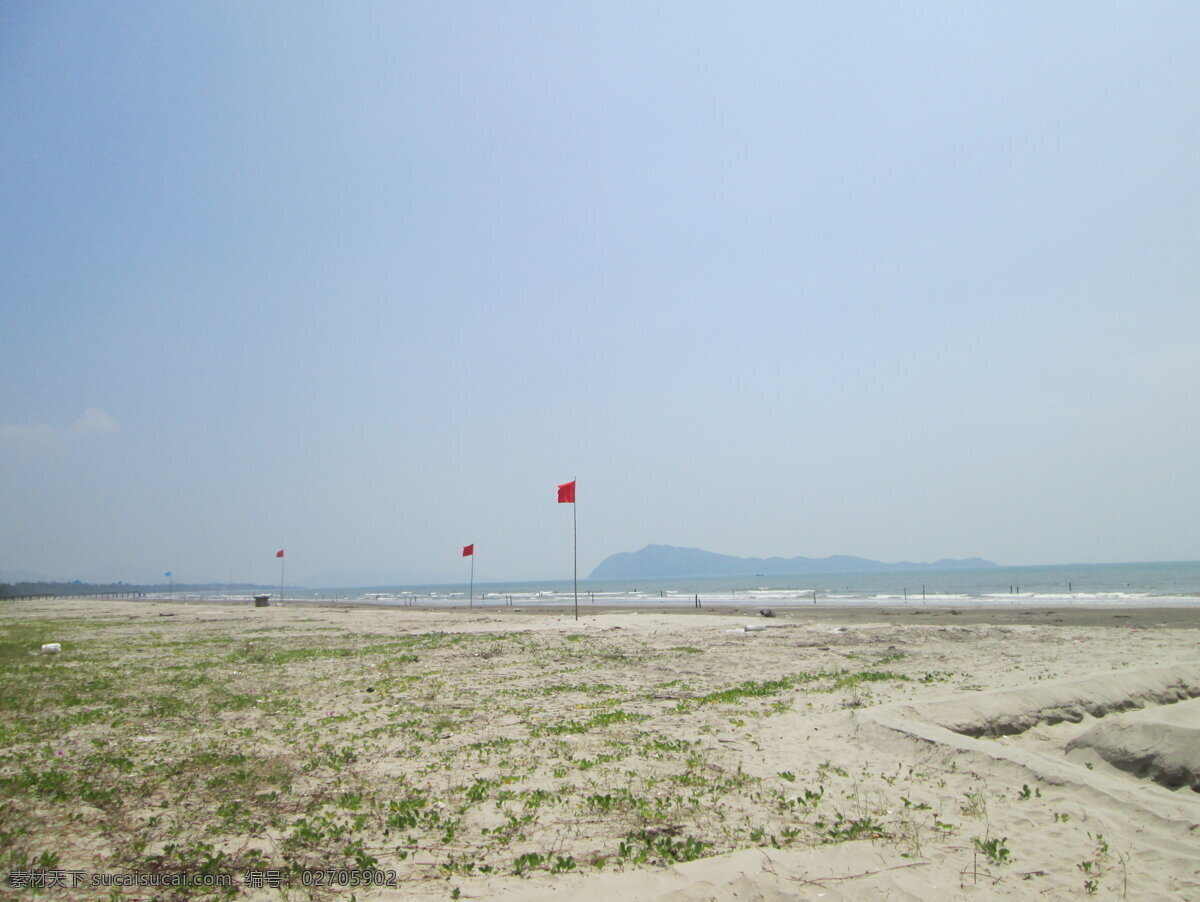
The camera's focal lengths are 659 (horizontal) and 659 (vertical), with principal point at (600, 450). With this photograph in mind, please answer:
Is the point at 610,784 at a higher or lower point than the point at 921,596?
higher

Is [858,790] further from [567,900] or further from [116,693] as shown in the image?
[116,693]

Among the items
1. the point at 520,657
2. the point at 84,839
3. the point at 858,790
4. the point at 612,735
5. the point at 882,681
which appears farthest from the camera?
the point at 520,657

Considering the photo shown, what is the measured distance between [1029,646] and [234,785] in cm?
2360

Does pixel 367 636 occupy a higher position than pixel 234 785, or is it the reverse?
pixel 234 785

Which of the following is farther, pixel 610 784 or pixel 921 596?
pixel 921 596

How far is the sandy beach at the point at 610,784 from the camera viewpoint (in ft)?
18.5

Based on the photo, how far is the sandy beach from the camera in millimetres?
5633

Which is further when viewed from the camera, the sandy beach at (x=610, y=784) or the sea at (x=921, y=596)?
the sea at (x=921, y=596)

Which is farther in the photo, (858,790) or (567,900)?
(858,790)

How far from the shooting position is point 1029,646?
22.0m

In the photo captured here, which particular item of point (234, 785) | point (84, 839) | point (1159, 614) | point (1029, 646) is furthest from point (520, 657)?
point (1159, 614)

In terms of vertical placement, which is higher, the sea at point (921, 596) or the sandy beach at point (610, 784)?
the sandy beach at point (610, 784)

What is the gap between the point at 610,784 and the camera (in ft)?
26.1

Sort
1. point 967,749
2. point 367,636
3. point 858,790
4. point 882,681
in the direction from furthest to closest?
point 367,636 < point 882,681 < point 967,749 < point 858,790
